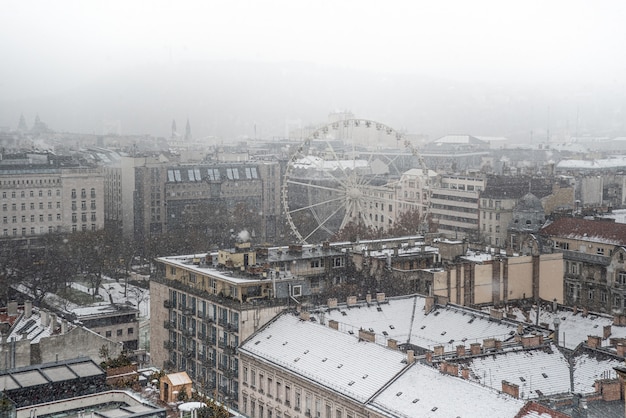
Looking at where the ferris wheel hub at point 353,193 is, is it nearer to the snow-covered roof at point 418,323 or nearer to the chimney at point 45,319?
the snow-covered roof at point 418,323

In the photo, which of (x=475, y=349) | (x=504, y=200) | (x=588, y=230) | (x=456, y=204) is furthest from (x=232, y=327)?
(x=456, y=204)

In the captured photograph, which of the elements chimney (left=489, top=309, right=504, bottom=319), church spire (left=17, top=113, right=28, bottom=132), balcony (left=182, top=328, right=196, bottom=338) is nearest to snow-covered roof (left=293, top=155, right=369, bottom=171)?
church spire (left=17, top=113, right=28, bottom=132)

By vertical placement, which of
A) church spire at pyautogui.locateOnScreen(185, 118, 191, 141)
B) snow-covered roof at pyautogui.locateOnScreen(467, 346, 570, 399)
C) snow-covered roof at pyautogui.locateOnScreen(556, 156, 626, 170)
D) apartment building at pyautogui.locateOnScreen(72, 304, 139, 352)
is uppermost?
church spire at pyautogui.locateOnScreen(185, 118, 191, 141)

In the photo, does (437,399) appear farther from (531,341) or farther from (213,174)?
(213,174)

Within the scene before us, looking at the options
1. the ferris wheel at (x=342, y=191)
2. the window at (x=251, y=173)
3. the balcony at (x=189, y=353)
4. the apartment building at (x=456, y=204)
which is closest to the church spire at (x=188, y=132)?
the window at (x=251, y=173)

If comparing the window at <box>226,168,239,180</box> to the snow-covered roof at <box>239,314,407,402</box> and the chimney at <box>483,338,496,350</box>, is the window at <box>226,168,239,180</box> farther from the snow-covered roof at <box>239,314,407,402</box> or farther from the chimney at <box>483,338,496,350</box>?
the chimney at <box>483,338,496,350</box>

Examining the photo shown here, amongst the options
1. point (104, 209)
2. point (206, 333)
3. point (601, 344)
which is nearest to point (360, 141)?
point (104, 209)
